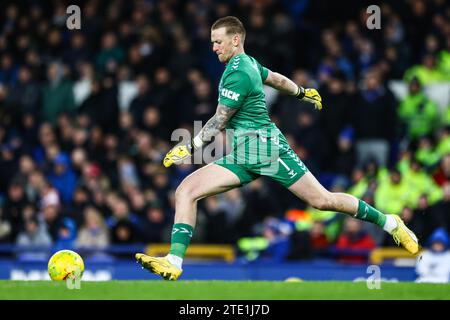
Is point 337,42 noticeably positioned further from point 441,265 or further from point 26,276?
point 26,276

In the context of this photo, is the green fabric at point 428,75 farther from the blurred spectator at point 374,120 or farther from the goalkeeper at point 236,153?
the goalkeeper at point 236,153

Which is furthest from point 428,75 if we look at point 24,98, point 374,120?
point 24,98

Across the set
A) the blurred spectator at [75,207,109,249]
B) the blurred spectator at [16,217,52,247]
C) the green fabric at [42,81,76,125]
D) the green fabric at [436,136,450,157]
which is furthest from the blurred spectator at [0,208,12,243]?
the green fabric at [436,136,450,157]

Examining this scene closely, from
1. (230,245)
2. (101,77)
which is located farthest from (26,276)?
(101,77)

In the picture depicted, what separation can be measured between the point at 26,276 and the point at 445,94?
762cm

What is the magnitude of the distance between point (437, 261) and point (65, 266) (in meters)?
5.92

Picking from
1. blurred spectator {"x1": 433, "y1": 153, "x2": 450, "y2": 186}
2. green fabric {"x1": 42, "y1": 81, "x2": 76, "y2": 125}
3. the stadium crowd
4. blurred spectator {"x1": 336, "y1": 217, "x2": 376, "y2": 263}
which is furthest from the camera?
green fabric {"x1": 42, "y1": 81, "x2": 76, "y2": 125}

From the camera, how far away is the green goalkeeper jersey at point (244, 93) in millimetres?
10539

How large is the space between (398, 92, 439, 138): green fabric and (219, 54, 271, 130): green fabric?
8.17 meters

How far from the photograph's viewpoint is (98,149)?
19766 mm

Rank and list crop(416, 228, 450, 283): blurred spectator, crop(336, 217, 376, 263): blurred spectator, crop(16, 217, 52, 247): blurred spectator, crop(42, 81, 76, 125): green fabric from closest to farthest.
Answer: crop(416, 228, 450, 283): blurred spectator → crop(336, 217, 376, 263): blurred spectator → crop(16, 217, 52, 247): blurred spectator → crop(42, 81, 76, 125): green fabric

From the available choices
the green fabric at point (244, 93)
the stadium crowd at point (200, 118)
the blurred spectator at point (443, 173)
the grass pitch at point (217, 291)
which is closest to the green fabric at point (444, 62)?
the stadium crowd at point (200, 118)

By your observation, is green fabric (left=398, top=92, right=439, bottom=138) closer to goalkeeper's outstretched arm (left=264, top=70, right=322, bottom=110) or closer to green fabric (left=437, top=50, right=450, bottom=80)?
green fabric (left=437, top=50, right=450, bottom=80)

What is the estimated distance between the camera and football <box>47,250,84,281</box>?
11.5m
